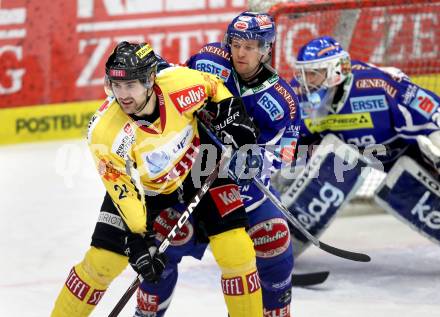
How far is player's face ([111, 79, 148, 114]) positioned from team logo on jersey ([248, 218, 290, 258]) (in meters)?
0.83

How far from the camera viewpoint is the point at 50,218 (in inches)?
254

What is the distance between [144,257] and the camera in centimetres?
395

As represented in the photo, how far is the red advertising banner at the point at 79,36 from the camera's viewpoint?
7.72m

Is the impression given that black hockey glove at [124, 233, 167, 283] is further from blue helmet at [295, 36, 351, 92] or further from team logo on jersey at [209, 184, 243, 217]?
blue helmet at [295, 36, 351, 92]

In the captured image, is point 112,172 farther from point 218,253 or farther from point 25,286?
point 25,286

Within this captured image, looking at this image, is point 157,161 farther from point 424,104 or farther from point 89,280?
point 424,104

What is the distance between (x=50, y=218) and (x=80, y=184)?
68 cm

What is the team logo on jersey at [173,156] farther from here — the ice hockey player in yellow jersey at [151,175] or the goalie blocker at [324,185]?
the goalie blocker at [324,185]

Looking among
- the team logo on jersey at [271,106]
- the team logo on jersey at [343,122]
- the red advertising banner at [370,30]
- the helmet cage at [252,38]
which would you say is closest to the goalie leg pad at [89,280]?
the team logo on jersey at [271,106]

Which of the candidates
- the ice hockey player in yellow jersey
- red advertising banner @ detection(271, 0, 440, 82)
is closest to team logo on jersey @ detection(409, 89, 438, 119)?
red advertising banner @ detection(271, 0, 440, 82)

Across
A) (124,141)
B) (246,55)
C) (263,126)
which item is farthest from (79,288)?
(246,55)

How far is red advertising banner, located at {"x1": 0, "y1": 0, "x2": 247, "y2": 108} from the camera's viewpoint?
25.3 ft

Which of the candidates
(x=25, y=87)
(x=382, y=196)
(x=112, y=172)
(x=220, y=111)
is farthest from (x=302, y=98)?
(x=25, y=87)

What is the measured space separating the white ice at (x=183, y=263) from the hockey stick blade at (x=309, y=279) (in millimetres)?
42
